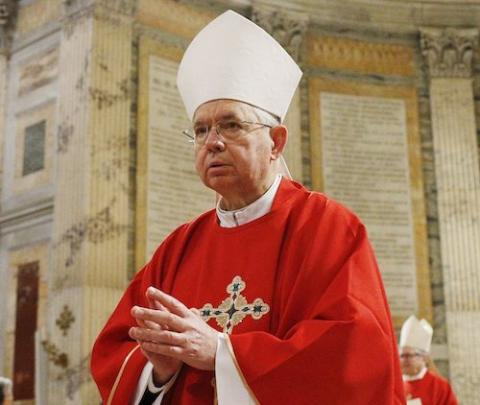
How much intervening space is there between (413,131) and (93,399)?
6300mm

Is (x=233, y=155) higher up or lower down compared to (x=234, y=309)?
higher up

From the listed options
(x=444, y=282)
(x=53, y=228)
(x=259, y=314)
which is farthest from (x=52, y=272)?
(x=259, y=314)

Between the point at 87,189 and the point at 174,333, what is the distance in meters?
6.75

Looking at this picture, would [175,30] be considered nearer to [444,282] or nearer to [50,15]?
[50,15]

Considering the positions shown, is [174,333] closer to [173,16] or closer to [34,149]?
[34,149]

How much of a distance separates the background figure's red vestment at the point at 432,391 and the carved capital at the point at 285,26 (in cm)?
497

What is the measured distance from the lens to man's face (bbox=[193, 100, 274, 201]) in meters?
2.97

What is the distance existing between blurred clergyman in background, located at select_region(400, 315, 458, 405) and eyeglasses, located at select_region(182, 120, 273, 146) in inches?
242

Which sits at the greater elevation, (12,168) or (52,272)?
(12,168)

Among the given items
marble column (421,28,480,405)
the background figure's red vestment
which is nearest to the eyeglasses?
the background figure's red vestment

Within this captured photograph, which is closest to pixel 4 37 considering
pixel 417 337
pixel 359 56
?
pixel 359 56

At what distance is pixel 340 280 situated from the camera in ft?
8.71

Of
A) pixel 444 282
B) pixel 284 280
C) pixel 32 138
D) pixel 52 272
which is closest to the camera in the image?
pixel 284 280

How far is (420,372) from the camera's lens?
364 inches
